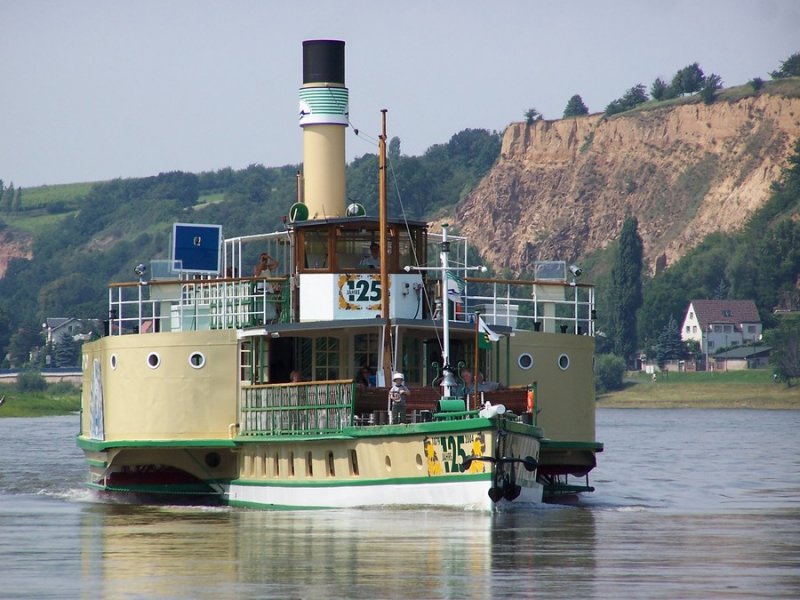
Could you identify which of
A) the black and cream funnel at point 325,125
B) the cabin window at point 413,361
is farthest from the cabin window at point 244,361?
the black and cream funnel at point 325,125

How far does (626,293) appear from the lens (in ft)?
536

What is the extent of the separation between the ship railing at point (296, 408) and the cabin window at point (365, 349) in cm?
199

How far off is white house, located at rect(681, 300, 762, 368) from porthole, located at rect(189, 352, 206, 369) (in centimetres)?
12762

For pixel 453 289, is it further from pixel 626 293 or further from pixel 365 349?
pixel 626 293

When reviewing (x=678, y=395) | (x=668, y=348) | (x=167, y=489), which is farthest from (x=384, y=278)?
(x=668, y=348)

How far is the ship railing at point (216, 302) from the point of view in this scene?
35125mm

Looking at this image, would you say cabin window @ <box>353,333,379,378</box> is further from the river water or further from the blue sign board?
the blue sign board

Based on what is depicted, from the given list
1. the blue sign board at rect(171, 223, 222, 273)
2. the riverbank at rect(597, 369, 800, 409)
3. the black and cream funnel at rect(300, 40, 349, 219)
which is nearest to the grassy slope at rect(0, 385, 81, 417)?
the riverbank at rect(597, 369, 800, 409)

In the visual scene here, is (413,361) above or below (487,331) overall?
below

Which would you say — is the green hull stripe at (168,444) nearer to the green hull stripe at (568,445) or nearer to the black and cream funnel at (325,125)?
the black and cream funnel at (325,125)

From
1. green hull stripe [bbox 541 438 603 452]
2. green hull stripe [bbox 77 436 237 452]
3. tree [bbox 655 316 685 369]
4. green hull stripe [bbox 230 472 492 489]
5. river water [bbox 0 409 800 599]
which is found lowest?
river water [bbox 0 409 800 599]

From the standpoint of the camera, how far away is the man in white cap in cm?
3130

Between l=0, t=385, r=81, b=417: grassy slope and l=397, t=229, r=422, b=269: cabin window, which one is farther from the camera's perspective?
l=0, t=385, r=81, b=417: grassy slope

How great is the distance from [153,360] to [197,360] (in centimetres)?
107
